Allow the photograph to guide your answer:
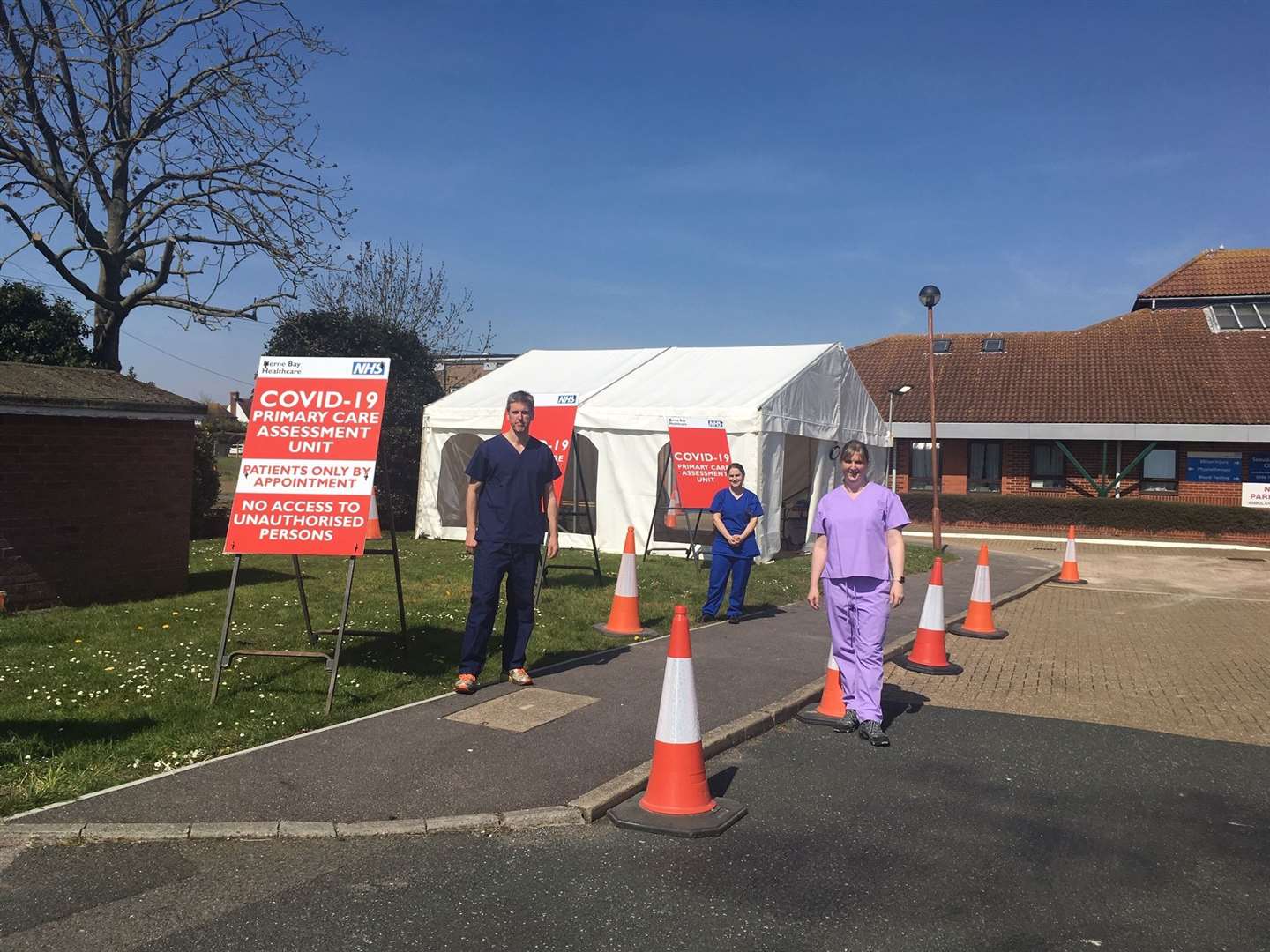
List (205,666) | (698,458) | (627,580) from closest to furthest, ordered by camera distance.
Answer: (205,666)
(627,580)
(698,458)

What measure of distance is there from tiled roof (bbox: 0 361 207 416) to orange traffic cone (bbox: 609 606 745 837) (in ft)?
22.7

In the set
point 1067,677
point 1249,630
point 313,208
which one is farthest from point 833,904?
point 313,208

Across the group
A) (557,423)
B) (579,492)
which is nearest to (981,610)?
(557,423)

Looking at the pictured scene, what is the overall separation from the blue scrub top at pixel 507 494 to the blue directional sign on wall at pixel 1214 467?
26.9 m

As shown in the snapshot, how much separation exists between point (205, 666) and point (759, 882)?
4.83 metres

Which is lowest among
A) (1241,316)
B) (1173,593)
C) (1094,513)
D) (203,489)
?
(1173,593)

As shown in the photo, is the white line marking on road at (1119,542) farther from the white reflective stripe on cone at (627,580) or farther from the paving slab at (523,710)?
the paving slab at (523,710)

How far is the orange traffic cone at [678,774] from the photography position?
15.4 ft

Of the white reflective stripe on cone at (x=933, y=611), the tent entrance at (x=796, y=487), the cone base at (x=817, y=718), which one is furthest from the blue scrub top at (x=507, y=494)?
the tent entrance at (x=796, y=487)

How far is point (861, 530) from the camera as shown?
6.27m

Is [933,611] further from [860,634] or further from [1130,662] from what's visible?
[860,634]

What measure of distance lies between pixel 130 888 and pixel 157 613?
19.3 feet

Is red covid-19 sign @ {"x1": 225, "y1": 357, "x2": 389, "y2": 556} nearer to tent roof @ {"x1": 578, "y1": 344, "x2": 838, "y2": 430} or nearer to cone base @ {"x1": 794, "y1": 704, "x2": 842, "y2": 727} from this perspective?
cone base @ {"x1": 794, "y1": 704, "x2": 842, "y2": 727}

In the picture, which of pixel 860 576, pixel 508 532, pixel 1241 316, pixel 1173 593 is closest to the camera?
Answer: pixel 860 576
